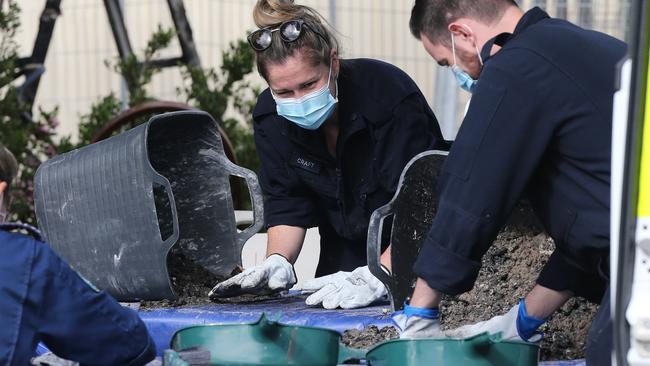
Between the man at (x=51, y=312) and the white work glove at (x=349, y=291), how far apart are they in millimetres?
1048

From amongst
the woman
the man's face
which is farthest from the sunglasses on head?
the man's face

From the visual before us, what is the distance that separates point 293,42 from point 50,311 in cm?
139

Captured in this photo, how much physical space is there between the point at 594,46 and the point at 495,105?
26 centimetres

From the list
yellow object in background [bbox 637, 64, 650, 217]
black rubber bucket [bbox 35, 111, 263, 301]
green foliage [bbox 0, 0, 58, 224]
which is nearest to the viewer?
yellow object in background [bbox 637, 64, 650, 217]

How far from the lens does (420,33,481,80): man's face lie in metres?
2.64

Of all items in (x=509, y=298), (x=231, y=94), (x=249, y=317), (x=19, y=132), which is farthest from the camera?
(x=231, y=94)

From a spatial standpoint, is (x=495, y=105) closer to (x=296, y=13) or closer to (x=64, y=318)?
(x=64, y=318)

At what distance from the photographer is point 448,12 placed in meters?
2.61

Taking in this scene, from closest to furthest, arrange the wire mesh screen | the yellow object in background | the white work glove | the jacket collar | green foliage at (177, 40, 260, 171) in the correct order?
the yellow object in background
the jacket collar
the white work glove
green foliage at (177, 40, 260, 171)
the wire mesh screen

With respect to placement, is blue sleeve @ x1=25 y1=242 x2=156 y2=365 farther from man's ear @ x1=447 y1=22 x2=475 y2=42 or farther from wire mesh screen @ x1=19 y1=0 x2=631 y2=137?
wire mesh screen @ x1=19 y1=0 x2=631 y2=137

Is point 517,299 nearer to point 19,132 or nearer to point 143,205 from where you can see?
point 143,205

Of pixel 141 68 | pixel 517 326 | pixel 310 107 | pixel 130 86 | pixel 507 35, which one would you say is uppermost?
pixel 507 35

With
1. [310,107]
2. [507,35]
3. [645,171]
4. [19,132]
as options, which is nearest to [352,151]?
[310,107]

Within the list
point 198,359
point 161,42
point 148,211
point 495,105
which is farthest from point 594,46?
point 161,42
